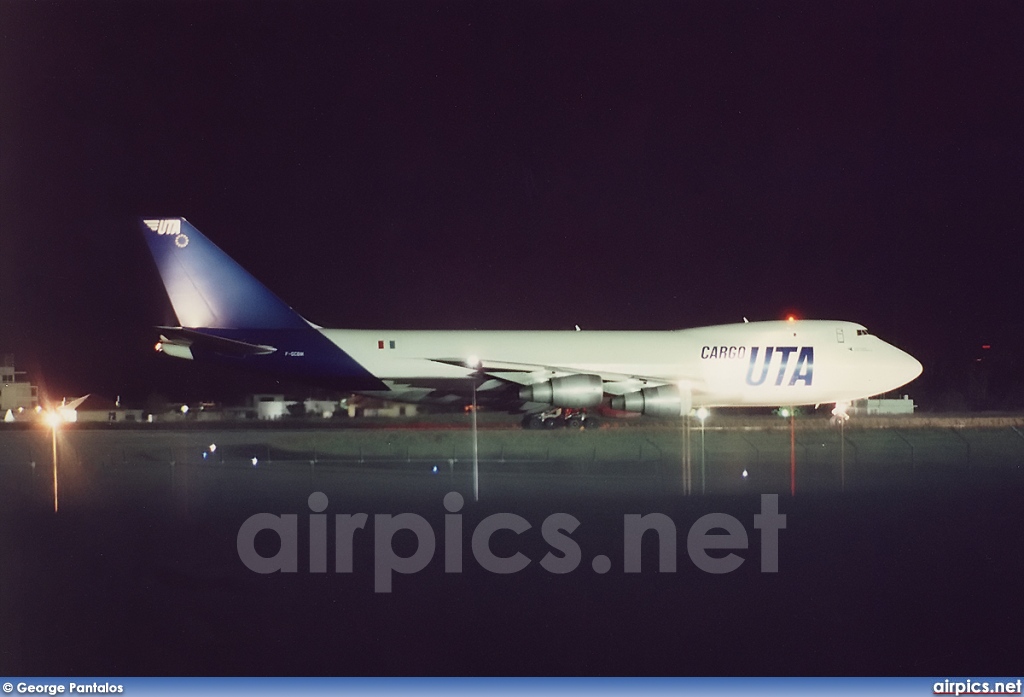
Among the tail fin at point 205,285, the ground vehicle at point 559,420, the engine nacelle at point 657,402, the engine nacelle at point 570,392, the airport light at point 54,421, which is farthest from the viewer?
the tail fin at point 205,285

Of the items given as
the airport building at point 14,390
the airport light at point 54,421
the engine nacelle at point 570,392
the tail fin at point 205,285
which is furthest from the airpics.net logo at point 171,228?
the airport building at point 14,390

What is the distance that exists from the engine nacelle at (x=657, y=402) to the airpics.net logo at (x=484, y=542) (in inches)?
550

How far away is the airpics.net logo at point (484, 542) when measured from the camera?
8.81 m

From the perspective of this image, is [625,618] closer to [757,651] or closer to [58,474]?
[757,651]

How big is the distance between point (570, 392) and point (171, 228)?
42.3 feet

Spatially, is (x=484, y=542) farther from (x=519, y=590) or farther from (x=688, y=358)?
(x=688, y=358)

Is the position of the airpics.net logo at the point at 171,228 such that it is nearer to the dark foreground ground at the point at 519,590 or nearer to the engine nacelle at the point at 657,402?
the engine nacelle at the point at 657,402

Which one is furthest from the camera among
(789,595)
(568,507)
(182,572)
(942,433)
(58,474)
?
(942,433)

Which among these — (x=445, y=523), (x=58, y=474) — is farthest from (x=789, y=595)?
(x=58, y=474)

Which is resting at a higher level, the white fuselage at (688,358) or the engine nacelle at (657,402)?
the white fuselage at (688,358)

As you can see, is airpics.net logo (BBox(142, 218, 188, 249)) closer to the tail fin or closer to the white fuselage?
the tail fin

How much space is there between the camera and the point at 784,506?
12.2 meters

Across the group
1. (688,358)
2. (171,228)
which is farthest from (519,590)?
(171,228)

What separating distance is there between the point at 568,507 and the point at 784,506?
2.88 meters
